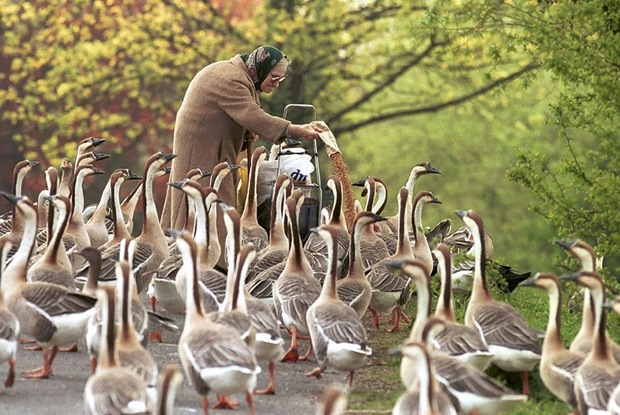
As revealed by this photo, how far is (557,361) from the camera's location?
30.1ft

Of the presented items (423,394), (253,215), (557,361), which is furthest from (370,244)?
(423,394)

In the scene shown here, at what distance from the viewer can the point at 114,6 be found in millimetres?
A: 27766

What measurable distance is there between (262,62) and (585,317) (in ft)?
19.3

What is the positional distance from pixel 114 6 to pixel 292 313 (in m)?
17.9

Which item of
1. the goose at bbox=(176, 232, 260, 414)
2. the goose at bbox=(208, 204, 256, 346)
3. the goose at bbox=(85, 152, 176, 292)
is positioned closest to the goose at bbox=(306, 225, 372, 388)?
the goose at bbox=(208, 204, 256, 346)

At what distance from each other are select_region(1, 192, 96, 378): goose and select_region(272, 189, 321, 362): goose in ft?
6.16

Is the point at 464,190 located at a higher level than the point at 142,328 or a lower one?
higher

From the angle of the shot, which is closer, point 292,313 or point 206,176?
point 292,313

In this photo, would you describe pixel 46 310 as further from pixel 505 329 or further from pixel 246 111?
pixel 246 111

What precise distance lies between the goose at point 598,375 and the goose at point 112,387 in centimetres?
289

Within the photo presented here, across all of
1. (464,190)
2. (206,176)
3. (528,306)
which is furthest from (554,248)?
(206,176)

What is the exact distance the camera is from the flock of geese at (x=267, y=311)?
329 inches

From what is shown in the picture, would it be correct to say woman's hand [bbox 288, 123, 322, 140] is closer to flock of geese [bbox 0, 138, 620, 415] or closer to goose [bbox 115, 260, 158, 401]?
flock of geese [bbox 0, 138, 620, 415]

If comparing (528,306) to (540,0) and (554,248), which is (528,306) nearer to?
(540,0)
